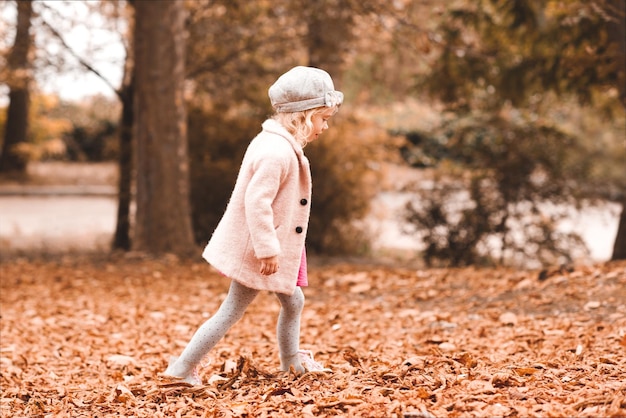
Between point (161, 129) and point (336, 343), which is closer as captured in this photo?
point (336, 343)

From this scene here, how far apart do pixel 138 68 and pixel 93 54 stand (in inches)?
40.3

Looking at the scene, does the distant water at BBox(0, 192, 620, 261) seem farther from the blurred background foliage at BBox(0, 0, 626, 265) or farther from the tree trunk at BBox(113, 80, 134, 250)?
the tree trunk at BBox(113, 80, 134, 250)

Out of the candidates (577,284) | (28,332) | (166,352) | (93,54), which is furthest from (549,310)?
(93,54)

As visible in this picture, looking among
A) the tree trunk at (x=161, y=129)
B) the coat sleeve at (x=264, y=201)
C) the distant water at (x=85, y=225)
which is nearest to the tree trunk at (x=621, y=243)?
the distant water at (x=85, y=225)

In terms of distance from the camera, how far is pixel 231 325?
3824mm

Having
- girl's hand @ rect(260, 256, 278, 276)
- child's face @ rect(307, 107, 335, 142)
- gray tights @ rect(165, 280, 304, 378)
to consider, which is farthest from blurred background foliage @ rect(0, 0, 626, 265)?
girl's hand @ rect(260, 256, 278, 276)

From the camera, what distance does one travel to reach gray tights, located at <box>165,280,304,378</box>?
12.4ft

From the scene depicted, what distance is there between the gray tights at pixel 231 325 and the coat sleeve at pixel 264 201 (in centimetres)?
37

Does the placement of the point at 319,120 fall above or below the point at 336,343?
above

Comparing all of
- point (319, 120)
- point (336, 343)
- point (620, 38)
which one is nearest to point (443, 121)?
point (620, 38)

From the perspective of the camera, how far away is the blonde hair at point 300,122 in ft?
12.0

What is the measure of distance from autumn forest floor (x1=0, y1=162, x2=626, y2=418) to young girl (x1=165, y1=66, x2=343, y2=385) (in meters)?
0.55

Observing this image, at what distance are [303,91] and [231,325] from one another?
44.5 inches

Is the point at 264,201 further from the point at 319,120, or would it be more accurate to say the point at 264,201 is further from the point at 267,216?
the point at 319,120
